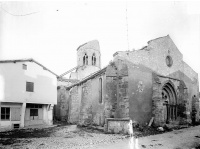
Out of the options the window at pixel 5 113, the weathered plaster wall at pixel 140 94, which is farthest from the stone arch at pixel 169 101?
the window at pixel 5 113

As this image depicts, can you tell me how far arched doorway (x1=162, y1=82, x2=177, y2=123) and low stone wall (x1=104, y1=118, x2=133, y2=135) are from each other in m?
6.47

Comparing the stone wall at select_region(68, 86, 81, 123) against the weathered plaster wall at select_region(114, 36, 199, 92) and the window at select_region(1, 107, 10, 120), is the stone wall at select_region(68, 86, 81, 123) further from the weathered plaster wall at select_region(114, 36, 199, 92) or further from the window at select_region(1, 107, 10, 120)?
the weathered plaster wall at select_region(114, 36, 199, 92)

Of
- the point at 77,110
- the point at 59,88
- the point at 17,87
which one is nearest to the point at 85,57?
the point at 59,88

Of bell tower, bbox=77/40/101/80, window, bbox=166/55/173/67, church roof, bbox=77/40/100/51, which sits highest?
church roof, bbox=77/40/100/51

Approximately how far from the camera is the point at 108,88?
41.9ft

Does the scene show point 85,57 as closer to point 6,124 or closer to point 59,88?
point 59,88

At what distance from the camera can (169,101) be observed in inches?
640

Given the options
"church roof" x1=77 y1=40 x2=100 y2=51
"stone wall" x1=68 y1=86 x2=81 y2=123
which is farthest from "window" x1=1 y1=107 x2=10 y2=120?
"church roof" x1=77 y1=40 x2=100 y2=51

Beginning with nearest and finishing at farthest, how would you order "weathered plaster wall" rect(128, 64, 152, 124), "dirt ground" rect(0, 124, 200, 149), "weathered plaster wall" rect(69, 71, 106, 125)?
"dirt ground" rect(0, 124, 200, 149) < "weathered plaster wall" rect(128, 64, 152, 124) < "weathered plaster wall" rect(69, 71, 106, 125)

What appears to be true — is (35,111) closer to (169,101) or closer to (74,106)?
(74,106)

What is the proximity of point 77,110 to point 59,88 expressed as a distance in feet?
23.6

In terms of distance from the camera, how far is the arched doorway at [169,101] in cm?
1569

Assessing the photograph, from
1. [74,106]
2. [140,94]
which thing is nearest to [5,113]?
[74,106]

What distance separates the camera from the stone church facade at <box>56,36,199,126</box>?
1266 centimetres
